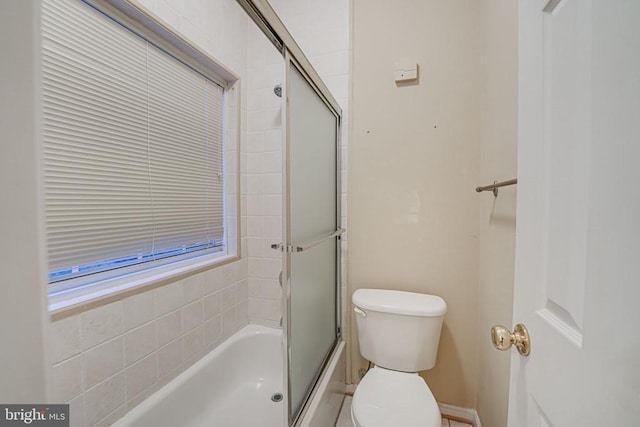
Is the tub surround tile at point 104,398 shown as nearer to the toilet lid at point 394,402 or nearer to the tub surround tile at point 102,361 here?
the tub surround tile at point 102,361

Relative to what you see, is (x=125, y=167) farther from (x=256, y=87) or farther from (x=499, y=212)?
(x=499, y=212)

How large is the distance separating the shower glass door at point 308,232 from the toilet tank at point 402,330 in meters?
0.24

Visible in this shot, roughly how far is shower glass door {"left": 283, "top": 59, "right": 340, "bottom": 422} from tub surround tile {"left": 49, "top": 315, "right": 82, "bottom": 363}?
74 centimetres

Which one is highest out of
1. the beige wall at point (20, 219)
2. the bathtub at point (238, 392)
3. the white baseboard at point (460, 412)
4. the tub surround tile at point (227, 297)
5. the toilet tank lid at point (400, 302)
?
the beige wall at point (20, 219)

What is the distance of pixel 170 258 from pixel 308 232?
0.83 m

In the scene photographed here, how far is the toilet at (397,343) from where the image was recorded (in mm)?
1094

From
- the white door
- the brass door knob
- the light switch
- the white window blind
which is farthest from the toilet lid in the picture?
the light switch

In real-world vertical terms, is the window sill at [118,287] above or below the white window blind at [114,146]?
below

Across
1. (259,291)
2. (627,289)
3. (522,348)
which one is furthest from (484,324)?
(259,291)

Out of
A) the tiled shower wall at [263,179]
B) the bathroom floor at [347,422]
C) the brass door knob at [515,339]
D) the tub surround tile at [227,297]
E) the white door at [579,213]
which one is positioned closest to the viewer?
the white door at [579,213]

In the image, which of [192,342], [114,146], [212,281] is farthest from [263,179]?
[192,342]

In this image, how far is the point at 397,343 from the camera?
130cm

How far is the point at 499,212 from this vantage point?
43.9 inches

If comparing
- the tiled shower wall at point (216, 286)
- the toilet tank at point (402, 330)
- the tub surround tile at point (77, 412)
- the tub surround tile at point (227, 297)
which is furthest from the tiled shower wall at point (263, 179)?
the tub surround tile at point (77, 412)
